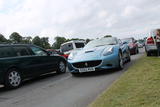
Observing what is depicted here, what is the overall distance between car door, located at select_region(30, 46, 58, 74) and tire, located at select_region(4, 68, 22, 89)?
1153 millimetres

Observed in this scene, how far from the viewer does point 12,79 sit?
727cm

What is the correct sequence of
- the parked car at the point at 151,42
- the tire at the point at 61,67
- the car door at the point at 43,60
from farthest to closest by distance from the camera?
the parked car at the point at 151,42 → the tire at the point at 61,67 → the car door at the point at 43,60

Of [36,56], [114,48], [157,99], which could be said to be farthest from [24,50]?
[157,99]

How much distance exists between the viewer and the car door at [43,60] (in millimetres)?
8666

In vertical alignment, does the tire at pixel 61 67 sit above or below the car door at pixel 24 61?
below

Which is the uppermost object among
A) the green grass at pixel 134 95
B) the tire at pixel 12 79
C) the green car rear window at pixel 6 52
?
the green car rear window at pixel 6 52

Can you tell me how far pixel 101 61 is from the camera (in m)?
7.94

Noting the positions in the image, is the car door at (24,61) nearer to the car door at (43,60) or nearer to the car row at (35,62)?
the car row at (35,62)

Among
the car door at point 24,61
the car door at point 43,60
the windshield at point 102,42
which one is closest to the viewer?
the car door at point 24,61

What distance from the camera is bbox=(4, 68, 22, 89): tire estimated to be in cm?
711

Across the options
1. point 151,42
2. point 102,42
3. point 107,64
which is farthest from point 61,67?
point 151,42

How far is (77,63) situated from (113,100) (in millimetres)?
3989

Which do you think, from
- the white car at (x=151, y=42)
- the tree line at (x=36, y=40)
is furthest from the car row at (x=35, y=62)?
the tree line at (x=36, y=40)

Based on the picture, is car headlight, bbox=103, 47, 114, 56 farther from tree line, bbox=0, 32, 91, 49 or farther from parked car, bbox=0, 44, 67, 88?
tree line, bbox=0, 32, 91, 49
